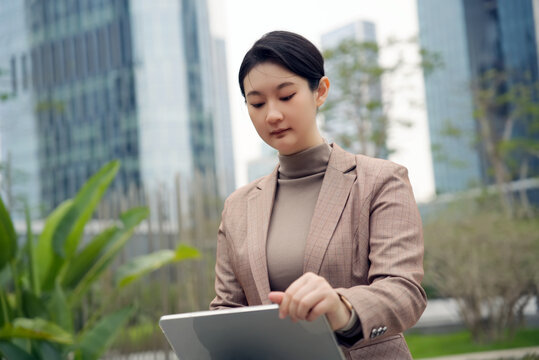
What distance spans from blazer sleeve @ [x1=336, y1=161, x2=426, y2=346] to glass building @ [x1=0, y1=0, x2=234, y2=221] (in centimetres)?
2820

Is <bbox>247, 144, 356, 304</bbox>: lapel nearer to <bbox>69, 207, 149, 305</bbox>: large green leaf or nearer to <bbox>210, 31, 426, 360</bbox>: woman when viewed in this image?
<bbox>210, 31, 426, 360</bbox>: woman

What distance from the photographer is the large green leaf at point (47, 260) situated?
3986 millimetres

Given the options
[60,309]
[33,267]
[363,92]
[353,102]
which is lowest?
[60,309]

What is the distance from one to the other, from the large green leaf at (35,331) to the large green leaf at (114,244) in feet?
2.69

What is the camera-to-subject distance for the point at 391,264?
40.1 inches

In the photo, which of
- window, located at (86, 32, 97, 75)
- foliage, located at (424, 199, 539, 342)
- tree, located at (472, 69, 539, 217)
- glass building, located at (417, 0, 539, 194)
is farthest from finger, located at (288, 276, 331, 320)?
window, located at (86, 32, 97, 75)

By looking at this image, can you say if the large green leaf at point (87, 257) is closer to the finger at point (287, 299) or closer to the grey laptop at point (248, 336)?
the grey laptop at point (248, 336)

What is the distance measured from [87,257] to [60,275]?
200mm

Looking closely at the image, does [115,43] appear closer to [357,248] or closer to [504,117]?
[504,117]

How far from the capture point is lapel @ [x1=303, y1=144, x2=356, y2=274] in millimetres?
1139

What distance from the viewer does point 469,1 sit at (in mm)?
21797

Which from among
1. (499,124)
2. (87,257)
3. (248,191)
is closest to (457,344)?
(87,257)

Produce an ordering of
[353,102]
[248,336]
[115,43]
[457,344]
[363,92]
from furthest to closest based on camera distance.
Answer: [115,43], [363,92], [353,102], [457,344], [248,336]

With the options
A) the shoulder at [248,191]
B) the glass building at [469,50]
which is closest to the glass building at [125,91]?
the glass building at [469,50]
